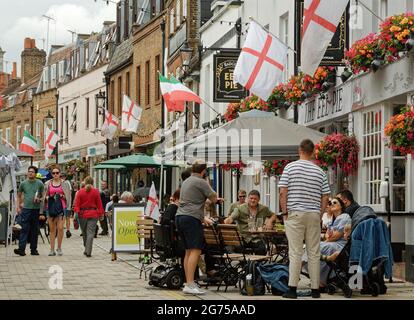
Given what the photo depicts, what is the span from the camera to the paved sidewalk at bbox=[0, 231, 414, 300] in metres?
14.8

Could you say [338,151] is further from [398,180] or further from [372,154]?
[398,180]

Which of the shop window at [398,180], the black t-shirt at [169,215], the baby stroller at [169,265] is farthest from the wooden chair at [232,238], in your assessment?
the shop window at [398,180]

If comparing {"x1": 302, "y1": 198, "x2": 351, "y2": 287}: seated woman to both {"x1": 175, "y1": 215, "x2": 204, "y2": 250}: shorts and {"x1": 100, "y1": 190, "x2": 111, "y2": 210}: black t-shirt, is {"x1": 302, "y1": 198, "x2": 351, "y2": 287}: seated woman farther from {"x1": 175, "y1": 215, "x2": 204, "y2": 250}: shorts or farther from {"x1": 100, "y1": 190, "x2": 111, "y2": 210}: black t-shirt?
{"x1": 100, "y1": 190, "x2": 111, "y2": 210}: black t-shirt

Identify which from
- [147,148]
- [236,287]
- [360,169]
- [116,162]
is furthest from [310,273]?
[147,148]

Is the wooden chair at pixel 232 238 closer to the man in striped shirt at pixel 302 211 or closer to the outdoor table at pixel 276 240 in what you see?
the outdoor table at pixel 276 240

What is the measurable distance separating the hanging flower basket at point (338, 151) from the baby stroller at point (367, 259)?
177 inches

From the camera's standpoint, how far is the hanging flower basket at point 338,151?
64.8 feet

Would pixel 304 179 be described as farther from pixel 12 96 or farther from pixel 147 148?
pixel 12 96

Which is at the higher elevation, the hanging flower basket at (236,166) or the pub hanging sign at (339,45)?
the pub hanging sign at (339,45)

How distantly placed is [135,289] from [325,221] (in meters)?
4.83

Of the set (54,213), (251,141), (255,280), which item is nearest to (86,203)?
(54,213)

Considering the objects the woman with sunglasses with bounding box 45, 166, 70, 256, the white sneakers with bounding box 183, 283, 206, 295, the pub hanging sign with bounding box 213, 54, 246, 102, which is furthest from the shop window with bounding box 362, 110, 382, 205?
the pub hanging sign with bounding box 213, 54, 246, 102

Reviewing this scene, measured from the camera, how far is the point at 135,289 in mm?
16016
